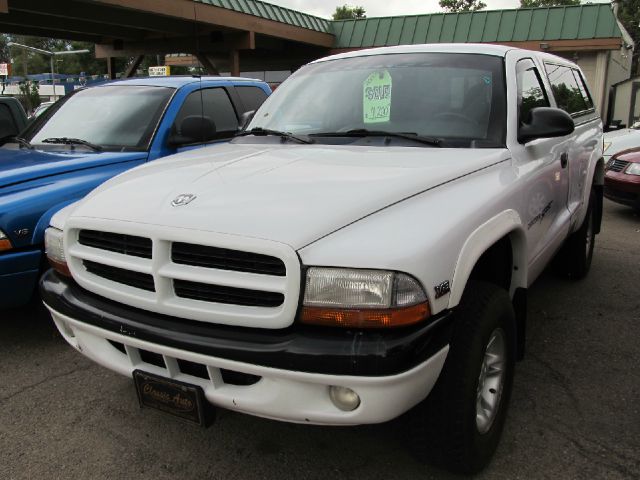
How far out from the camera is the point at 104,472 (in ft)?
8.34

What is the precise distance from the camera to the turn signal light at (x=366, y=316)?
1.90 metres

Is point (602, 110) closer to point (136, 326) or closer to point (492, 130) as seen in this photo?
point (492, 130)

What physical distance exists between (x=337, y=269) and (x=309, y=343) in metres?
0.26

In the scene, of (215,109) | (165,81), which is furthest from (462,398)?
(165,81)

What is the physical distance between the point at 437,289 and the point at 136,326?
1.13m

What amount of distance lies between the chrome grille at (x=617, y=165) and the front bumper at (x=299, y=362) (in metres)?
7.10

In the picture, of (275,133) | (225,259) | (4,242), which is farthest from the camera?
(4,242)

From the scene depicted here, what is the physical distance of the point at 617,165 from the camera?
318 inches

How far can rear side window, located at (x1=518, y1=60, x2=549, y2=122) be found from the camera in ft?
10.5

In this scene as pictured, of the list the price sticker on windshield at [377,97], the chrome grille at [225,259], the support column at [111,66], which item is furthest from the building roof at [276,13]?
the chrome grille at [225,259]

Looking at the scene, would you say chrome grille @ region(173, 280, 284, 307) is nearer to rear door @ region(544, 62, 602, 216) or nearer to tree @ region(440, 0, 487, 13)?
rear door @ region(544, 62, 602, 216)

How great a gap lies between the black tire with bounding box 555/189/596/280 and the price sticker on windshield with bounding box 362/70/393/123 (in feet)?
7.79

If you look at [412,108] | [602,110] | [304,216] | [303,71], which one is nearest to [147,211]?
[304,216]

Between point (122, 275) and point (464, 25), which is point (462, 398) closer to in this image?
point (122, 275)
